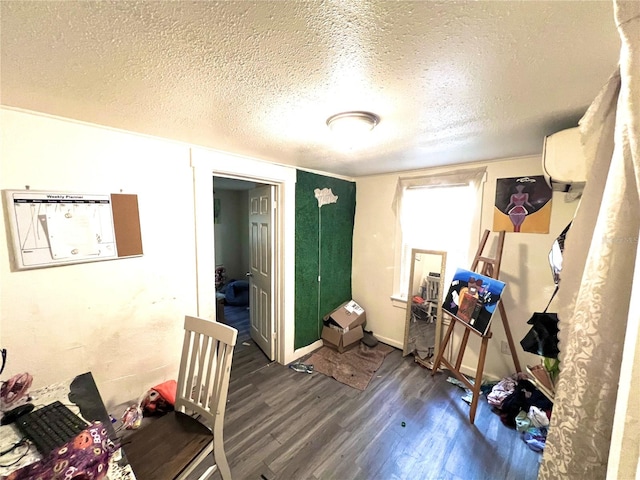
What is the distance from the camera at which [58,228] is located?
4.63 ft

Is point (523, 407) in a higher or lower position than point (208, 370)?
lower

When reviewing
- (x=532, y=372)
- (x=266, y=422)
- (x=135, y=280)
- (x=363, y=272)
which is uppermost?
(x=135, y=280)

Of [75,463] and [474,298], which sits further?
[474,298]

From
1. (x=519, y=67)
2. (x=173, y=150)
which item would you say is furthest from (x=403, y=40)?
(x=173, y=150)

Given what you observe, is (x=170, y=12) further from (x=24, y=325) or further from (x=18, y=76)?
(x=24, y=325)

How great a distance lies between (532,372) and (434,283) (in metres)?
1.15

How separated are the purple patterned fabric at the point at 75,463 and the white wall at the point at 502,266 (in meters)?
2.83

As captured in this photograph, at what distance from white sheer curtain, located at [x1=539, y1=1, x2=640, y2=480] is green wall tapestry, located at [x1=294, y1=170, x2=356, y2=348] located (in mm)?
2320

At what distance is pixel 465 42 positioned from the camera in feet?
2.59

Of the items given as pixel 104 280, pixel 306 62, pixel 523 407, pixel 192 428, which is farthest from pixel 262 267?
pixel 523 407

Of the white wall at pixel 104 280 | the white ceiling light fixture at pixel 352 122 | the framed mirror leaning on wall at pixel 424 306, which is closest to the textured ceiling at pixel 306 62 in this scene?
the white ceiling light fixture at pixel 352 122

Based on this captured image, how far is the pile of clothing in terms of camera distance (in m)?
1.77

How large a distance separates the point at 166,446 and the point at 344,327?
81.7 inches

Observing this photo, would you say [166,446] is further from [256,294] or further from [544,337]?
[544,337]
